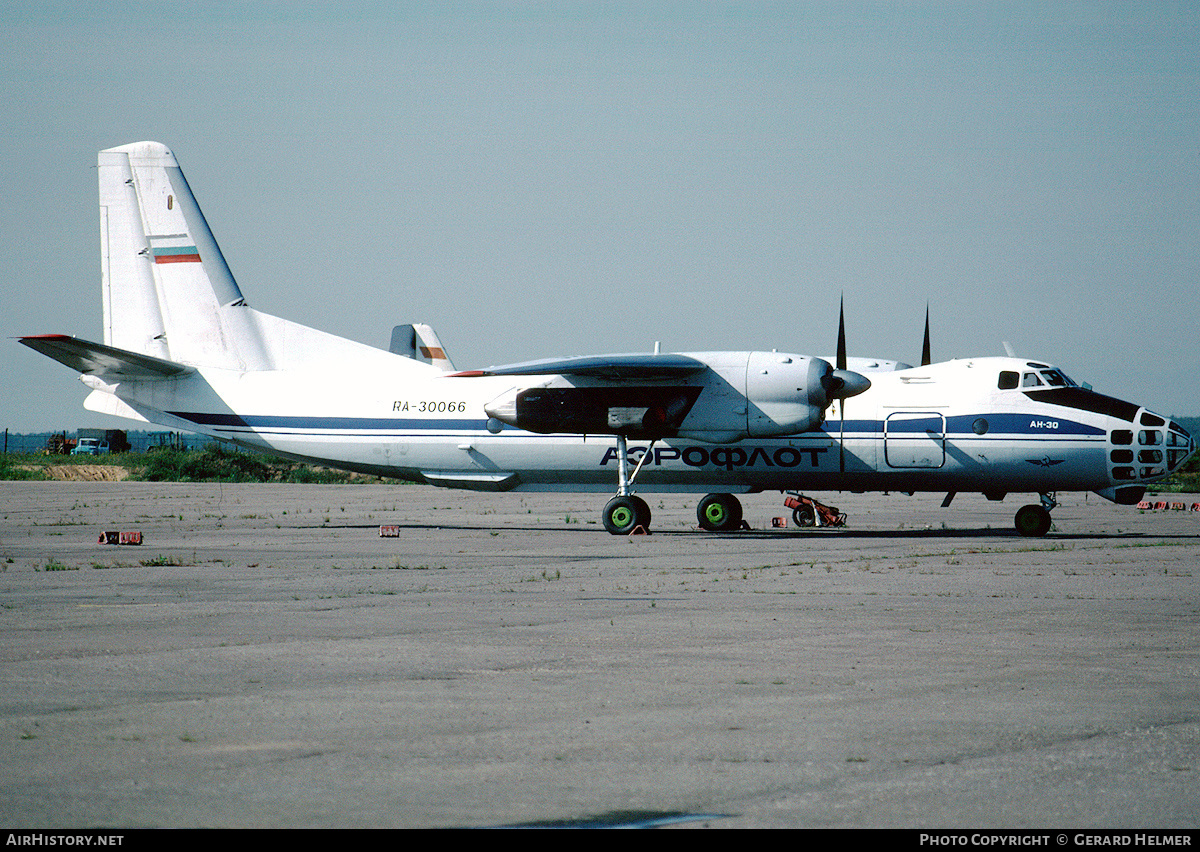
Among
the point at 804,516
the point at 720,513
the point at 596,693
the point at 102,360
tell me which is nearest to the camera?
the point at 596,693

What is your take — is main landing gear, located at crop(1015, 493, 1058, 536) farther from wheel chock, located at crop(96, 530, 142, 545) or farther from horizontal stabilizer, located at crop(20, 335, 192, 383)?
horizontal stabilizer, located at crop(20, 335, 192, 383)

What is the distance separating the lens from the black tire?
31.3 meters

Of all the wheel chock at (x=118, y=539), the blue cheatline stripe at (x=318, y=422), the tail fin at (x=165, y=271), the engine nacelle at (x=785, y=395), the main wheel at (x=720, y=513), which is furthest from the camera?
the tail fin at (x=165, y=271)

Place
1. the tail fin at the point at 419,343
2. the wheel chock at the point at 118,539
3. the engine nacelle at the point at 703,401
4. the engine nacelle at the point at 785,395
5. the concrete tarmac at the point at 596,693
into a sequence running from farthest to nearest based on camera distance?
the tail fin at the point at 419,343, the engine nacelle at the point at 703,401, the engine nacelle at the point at 785,395, the wheel chock at the point at 118,539, the concrete tarmac at the point at 596,693

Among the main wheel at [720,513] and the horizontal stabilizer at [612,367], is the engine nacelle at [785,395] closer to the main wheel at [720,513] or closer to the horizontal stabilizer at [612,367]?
the horizontal stabilizer at [612,367]

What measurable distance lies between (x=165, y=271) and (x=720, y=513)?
14.5 m

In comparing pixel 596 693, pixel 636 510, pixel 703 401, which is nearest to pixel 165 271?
pixel 636 510

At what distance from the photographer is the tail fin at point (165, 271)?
30.2m

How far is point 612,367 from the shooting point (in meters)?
26.5

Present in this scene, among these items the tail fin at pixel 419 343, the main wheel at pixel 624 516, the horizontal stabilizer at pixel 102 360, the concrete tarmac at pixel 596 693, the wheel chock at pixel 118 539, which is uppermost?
the tail fin at pixel 419 343

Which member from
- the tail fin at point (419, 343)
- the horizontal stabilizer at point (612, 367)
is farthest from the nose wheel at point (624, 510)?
the tail fin at point (419, 343)

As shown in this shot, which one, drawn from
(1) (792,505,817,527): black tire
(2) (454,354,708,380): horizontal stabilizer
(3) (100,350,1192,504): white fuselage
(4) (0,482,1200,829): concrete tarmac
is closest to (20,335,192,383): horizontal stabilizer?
(3) (100,350,1192,504): white fuselage

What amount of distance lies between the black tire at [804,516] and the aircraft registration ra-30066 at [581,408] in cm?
4

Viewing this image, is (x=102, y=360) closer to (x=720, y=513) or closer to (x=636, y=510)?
(x=636, y=510)
